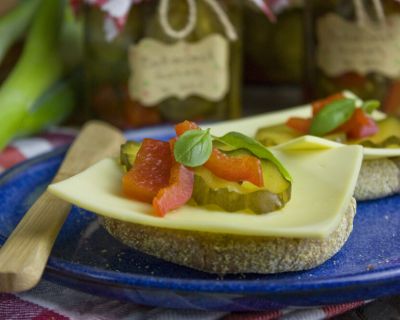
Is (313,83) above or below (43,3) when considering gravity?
below

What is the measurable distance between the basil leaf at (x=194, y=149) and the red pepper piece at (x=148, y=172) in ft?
0.23

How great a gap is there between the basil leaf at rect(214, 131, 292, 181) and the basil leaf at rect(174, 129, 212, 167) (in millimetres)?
83

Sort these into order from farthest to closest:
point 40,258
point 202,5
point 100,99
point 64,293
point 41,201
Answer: point 100,99, point 202,5, point 41,201, point 64,293, point 40,258

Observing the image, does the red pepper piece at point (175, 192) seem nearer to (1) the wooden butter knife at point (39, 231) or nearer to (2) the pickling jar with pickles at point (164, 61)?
(1) the wooden butter knife at point (39, 231)

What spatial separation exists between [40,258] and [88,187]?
0.24 meters

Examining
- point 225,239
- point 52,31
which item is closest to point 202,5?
point 52,31

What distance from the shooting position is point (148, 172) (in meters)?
1.51

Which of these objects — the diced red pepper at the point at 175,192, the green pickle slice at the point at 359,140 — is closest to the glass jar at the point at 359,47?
the green pickle slice at the point at 359,140

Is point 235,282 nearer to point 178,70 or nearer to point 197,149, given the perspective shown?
point 197,149

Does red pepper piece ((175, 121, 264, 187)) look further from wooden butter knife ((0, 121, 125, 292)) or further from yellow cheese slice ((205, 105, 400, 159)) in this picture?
yellow cheese slice ((205, 105, 400, 159))

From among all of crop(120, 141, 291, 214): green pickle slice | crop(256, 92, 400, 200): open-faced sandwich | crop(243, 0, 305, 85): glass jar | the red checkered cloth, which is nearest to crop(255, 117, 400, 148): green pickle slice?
crop(256, 92, 400, 200): open-faced sandwich

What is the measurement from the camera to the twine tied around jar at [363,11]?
7.88ft

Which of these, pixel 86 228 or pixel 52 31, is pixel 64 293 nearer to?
pixel 86 228

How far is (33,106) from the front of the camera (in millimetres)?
2566
